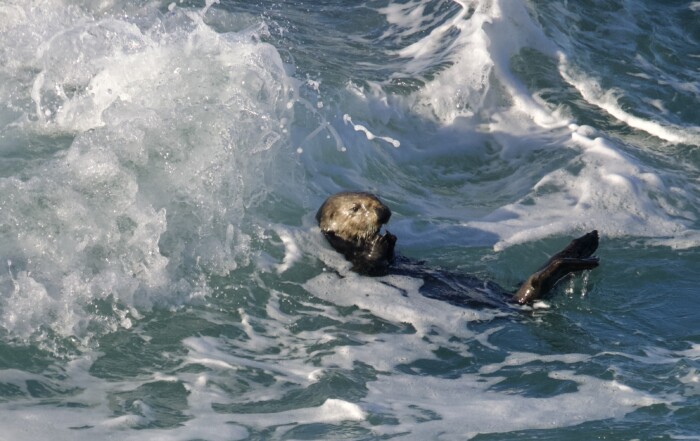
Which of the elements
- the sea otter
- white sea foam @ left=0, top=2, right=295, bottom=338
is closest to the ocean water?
white sea foam @ left=0, top=2, right=295, bottom=338

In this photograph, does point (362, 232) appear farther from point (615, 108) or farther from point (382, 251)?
point (615, 108)

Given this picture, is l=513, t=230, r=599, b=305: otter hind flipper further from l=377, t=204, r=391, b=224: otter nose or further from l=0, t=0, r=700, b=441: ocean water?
l=377, t=204, r=391, b=224: otter nose

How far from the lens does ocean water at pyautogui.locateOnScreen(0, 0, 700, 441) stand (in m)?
6.36

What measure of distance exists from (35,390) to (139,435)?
862 mm

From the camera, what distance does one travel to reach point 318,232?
28.9 ft

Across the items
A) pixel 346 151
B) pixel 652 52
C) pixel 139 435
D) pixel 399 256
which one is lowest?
pixel 139 435

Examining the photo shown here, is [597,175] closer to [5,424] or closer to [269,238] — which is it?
[269,238]

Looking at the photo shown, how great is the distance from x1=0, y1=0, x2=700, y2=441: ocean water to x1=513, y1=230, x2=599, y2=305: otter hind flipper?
143 millimetres

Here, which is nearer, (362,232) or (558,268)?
(558,268)

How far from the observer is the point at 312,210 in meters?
9.40

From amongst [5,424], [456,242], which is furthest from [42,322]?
[456,242]

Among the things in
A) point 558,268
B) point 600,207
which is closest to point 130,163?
point 558,268

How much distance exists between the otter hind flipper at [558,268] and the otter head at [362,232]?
1.02 m

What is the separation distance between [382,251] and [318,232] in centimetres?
80
